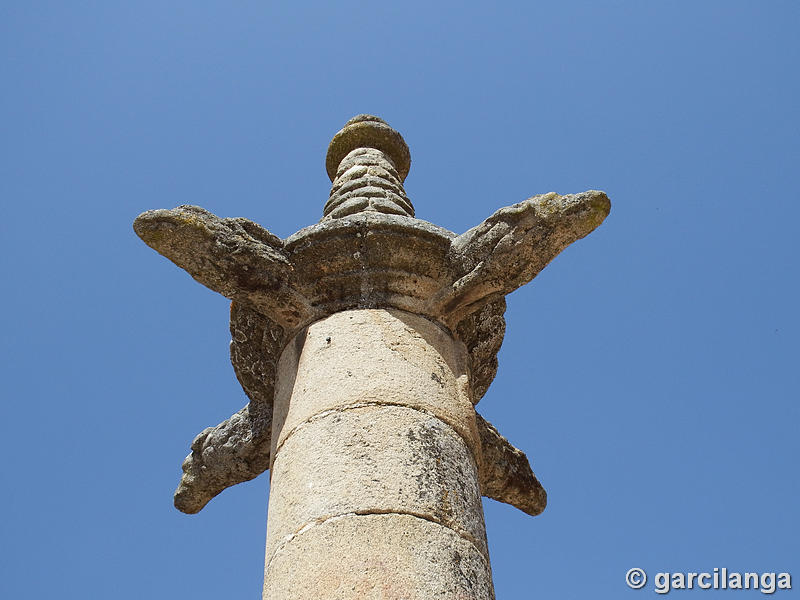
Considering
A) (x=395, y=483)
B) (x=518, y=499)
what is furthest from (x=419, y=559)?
(x=518, y=499)

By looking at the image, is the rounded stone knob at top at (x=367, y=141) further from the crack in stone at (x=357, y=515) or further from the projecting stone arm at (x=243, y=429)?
the crack in stone at (x=357, y=515)

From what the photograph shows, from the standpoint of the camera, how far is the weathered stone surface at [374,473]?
11.2 feet

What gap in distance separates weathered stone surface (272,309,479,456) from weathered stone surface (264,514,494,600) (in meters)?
0.66

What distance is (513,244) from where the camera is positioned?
14.8 feet

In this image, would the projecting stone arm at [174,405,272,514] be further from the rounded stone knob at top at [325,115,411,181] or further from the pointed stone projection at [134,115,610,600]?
the rounded stone knob at top at [325,115,411,181]

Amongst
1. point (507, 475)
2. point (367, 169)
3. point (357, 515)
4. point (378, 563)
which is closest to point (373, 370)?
point (357, 515)

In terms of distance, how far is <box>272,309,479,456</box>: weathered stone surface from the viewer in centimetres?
392

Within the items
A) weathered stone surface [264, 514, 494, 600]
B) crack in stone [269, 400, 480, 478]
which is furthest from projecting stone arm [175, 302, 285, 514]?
weathered stone surface [264, 514, 494, 600]

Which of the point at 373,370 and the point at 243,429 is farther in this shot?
the point at 243,429

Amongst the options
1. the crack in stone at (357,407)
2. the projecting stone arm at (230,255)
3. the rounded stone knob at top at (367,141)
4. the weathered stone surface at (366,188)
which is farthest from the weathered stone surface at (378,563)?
the rounded stone knob at top at (367,141)

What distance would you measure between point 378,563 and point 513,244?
6.57ft

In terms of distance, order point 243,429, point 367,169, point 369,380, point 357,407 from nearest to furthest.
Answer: point 357,407
point 369,380
point 243,429
point 367,169

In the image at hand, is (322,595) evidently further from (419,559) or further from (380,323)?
(380,323)

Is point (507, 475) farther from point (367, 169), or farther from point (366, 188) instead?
point (367, 169)
